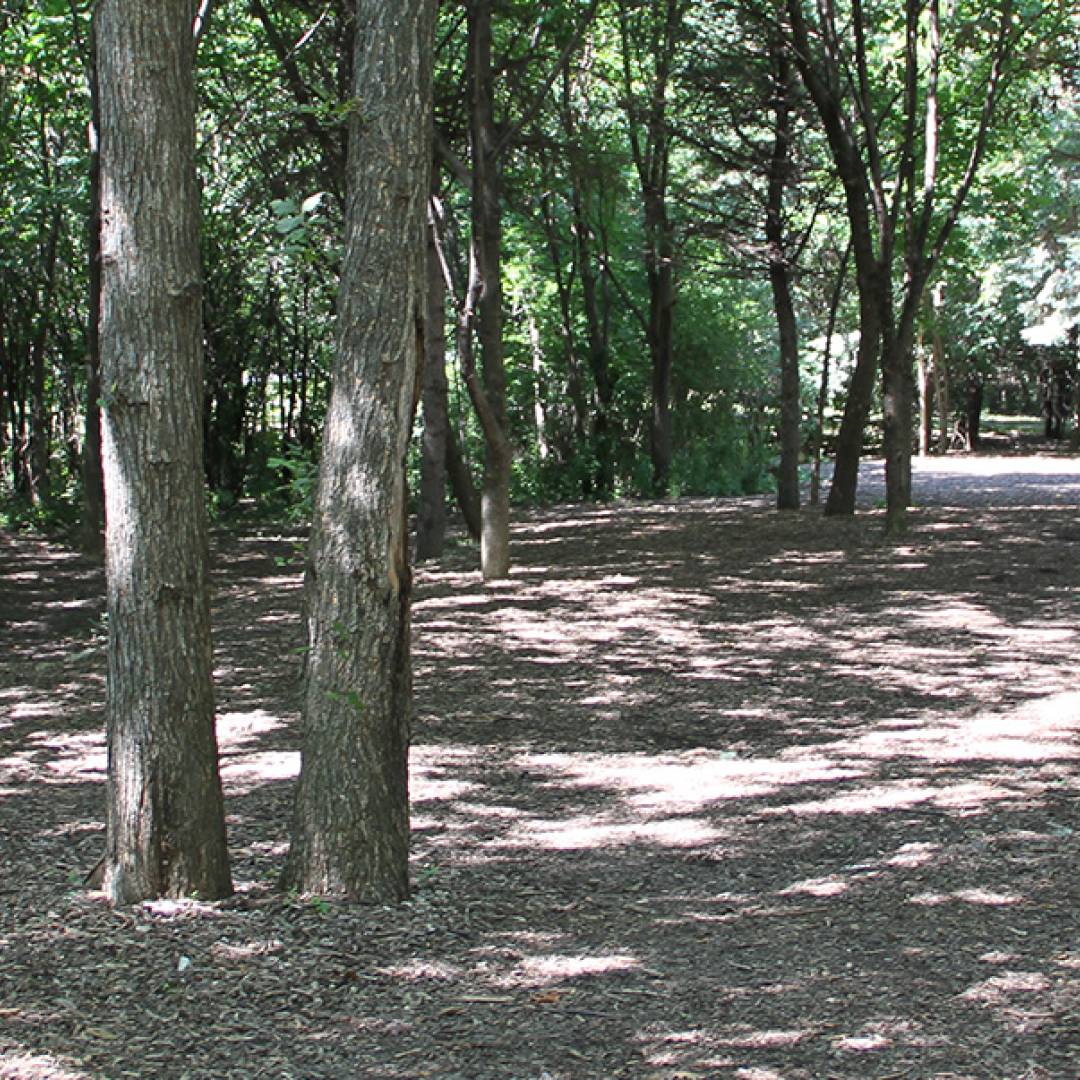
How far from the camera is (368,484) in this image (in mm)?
4184

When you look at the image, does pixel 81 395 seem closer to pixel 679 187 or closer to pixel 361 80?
pixel 679 187

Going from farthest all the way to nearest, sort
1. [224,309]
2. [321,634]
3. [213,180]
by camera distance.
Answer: [224,309] < [213,180] < [321,634]

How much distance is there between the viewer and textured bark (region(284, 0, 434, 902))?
4.18 m

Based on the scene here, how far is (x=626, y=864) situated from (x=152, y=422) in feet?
7.78

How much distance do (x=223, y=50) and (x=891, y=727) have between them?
11.4 m

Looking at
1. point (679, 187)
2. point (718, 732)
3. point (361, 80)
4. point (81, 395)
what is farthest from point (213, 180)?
point (361, 80)

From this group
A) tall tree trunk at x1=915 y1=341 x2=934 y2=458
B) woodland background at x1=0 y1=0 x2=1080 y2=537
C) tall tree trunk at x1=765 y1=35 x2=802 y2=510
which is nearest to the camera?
woodland background at x1=0 y1=0 x2=1080 y2=537

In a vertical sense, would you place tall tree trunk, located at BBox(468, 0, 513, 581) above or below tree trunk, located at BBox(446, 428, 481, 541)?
above

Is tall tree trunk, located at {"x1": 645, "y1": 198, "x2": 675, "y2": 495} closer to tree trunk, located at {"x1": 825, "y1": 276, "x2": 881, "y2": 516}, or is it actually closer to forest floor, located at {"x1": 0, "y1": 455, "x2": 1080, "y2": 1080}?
tree trunk, located at {"x1": 825, "y1": 276, "x2": 881, "y2": 516}

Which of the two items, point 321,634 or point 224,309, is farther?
point 224,309

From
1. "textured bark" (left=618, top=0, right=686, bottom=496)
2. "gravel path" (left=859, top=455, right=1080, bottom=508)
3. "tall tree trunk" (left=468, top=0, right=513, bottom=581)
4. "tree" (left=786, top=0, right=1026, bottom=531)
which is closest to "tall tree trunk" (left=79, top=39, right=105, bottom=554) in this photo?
"tall tree trunk" (left=468, top=0, right=513, bottom=581)

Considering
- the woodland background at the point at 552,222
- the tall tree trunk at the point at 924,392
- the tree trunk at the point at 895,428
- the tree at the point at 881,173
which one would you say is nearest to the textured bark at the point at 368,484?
the woodland background at the point at 552,222

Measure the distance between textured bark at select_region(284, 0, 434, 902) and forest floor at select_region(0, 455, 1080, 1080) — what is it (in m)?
0.32

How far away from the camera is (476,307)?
38.5ft
